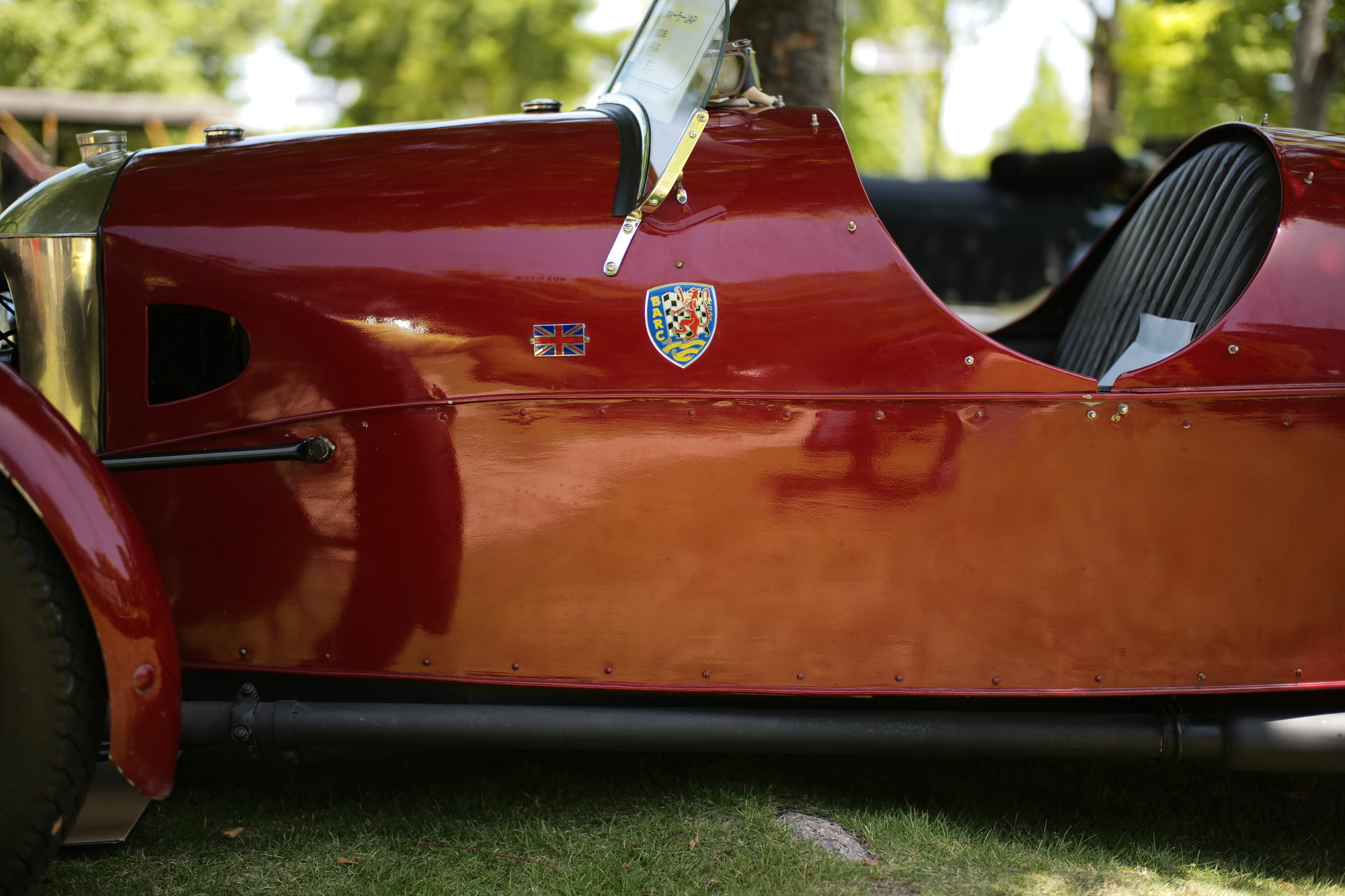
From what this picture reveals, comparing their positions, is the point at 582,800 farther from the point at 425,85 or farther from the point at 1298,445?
the point at 425,85

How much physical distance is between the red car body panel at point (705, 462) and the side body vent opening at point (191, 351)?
0.33ft

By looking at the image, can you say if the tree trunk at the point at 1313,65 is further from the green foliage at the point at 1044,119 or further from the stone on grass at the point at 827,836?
the green foliage at the point at 1044,119

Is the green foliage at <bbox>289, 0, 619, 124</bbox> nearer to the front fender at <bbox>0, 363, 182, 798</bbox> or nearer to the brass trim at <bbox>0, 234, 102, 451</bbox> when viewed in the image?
the brass trim at <bbox>0, 234, 102, 451</bbox>

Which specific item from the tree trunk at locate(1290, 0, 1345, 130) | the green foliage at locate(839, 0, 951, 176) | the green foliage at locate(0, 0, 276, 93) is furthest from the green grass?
the green foliage at locate(0, 0, 276, 93)

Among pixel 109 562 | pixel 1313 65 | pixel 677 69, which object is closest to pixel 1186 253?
pixel 677 69

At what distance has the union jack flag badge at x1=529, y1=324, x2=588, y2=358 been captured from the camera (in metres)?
1.86

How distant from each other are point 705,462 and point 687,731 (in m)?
0.55

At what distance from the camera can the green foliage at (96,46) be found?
19.9 m

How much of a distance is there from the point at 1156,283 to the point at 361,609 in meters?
2.10

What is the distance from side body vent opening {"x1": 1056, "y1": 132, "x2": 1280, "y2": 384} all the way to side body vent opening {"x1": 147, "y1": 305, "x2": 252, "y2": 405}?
2097 mm

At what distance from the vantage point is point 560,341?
6.12ft

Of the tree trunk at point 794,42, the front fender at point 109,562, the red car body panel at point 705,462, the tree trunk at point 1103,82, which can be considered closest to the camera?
the front fender at point 109,562

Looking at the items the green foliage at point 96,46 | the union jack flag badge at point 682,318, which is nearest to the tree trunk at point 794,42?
the union jack flag badge at point 682,318

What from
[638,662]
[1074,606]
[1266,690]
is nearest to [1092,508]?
[1074,606]
